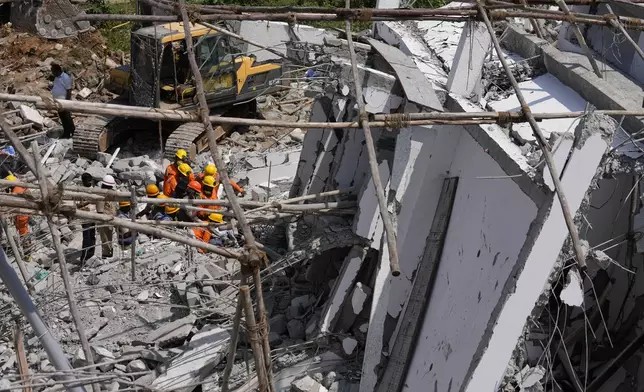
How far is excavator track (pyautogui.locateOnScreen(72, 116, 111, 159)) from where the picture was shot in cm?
1448

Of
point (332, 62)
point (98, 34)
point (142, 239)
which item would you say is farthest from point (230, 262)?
point (98, 34)

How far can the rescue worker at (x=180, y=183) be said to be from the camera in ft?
38.5

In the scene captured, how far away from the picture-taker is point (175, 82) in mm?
14547

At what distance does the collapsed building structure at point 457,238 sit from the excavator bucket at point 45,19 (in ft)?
36.9

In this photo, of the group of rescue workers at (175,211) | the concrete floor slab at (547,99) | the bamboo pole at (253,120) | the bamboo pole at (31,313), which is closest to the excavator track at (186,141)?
the group of rescue workers at (175,211)

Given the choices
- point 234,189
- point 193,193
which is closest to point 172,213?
point 193,193

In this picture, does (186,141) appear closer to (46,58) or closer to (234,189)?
(234,189)

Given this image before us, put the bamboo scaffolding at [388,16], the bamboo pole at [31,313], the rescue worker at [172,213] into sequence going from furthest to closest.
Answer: the rescue worker at [172,213] < the bamboo scaffolding at [388,16] < the bamboo pole at [31,313]

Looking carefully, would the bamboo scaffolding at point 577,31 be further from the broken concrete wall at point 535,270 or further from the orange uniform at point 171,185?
the orange uniform at point 171,185

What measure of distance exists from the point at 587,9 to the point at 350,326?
5.31 m

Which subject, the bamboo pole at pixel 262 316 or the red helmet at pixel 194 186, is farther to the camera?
the red helmet at pixel 194 186

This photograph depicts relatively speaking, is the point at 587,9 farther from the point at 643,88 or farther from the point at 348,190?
the point at 348,190

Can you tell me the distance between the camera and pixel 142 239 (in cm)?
1146

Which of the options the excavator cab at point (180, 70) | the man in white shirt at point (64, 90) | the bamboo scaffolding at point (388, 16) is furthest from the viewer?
the man in white shirt at point (64, 90)
